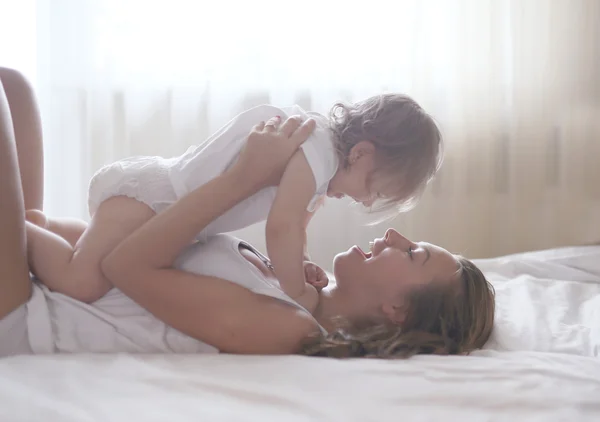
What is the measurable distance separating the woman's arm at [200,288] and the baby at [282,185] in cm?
9

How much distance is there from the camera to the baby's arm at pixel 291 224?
1304mm

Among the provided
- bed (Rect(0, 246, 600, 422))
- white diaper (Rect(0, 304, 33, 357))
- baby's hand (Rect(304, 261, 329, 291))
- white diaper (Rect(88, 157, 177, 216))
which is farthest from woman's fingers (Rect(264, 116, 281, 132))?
white diaper (Rect(0, 304, 33, 357))

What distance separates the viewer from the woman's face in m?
1.37

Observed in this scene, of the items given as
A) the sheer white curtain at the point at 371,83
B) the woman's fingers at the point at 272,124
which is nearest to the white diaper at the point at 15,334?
the woman's fingers at the point at 272,124

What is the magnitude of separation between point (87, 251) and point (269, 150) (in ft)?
1.39

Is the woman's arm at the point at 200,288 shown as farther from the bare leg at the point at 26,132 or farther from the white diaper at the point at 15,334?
the bare leg at the point at 26,132

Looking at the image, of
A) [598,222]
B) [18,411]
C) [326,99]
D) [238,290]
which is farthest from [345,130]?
[598,222]

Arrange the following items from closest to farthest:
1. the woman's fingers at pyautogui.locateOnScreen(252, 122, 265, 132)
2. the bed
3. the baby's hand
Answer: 1. the bed
2. the woman's fingers at pyautogui.locateOnScreen(252, 122, 265, 132)
3. the baby's hand

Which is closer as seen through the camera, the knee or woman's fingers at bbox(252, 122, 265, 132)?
woman's fingers at bbox(252, 122, 265, 132)

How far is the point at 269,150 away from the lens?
4.41ft

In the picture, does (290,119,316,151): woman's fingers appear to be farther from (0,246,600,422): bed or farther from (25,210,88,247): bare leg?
(25,210,88,247): bare leg

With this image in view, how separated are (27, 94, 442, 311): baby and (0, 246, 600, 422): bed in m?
0.23

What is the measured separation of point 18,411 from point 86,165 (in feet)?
6.84

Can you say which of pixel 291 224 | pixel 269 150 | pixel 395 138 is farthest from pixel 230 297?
pixel 395 138
